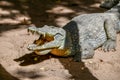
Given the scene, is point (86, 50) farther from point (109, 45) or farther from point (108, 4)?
point (108, 4)

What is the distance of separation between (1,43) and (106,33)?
2.08m

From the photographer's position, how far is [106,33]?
6906 mm

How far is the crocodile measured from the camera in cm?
589

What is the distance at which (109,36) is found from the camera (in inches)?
269

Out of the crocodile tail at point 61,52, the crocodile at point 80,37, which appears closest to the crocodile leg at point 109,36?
the crocodile at point 80,37

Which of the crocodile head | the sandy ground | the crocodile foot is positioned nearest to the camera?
the sandy ground

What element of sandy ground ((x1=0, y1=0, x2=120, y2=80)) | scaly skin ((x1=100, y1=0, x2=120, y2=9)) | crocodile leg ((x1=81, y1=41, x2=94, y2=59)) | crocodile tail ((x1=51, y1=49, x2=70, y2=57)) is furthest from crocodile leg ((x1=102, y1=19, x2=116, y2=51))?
scaly skin ((x1=100, y1=0, x2=120, y2=9))

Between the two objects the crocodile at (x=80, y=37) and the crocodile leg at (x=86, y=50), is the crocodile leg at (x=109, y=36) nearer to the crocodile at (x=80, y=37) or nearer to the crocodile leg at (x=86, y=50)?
the crocodile at (x=80, y=37)

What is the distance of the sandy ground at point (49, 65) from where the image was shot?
217 inches

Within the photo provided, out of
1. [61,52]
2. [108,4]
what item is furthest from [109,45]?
[108,4]

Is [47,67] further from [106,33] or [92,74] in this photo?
[106,33]

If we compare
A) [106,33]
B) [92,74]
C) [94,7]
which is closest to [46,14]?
[94,7]

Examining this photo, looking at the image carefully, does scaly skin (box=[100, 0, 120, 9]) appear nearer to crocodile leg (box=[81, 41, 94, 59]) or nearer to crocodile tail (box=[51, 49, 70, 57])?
crocodile leg (box=[81, 41, 94, 59])

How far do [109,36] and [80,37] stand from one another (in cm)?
71
